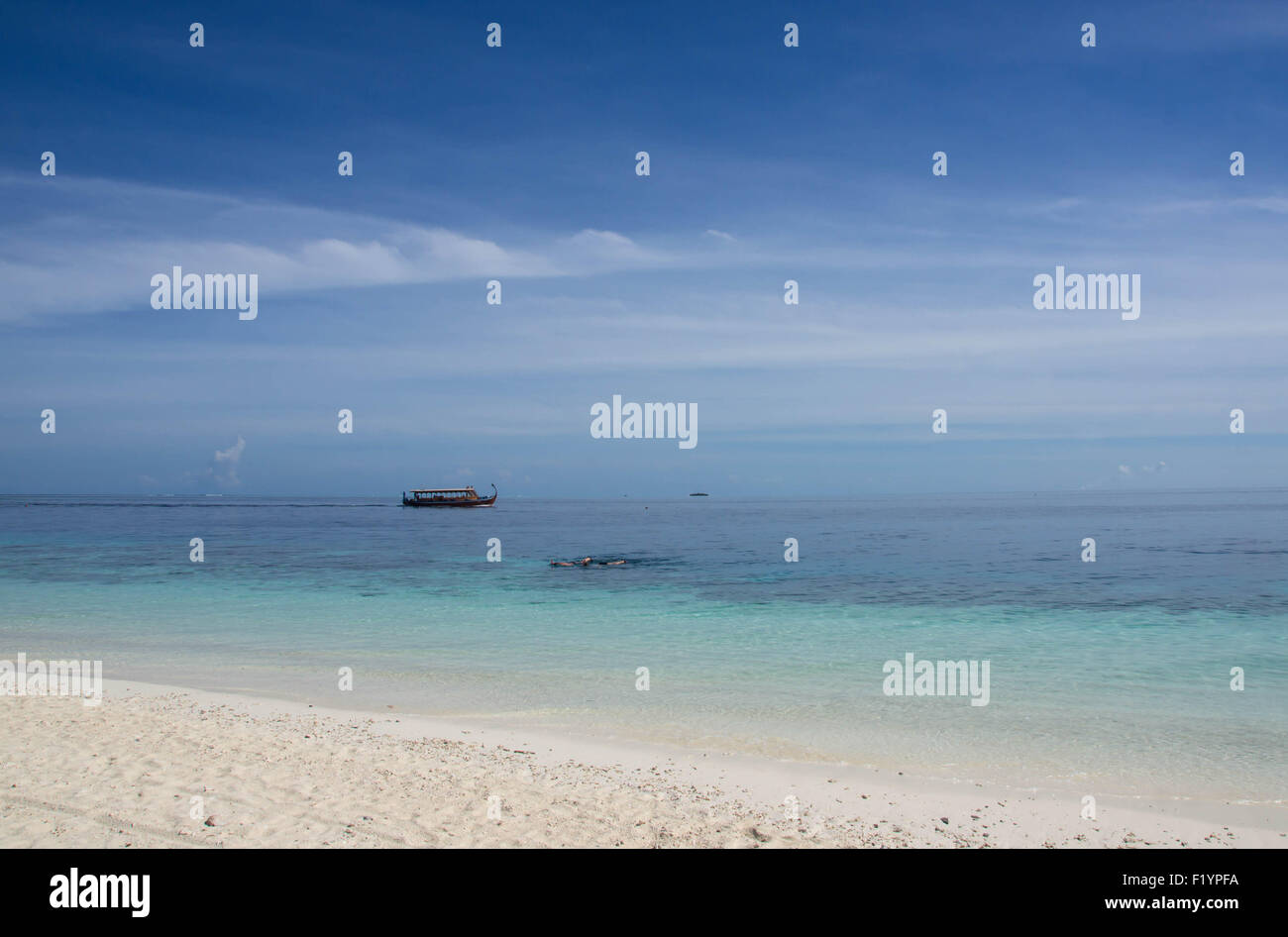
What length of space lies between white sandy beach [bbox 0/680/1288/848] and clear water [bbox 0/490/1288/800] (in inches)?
38.8

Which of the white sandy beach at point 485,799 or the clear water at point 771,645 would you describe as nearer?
the white sandy beach at point 485,799

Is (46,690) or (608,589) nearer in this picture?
(46,690)

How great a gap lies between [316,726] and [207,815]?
12.1 ft

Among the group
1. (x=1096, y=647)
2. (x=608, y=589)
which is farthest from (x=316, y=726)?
(x=608, y=589)

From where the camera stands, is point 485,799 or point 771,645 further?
point 771,645

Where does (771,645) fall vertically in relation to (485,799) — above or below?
below

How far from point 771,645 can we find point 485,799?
36.9 feet

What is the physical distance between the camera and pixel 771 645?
59.7ft

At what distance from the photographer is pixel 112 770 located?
8586 mm

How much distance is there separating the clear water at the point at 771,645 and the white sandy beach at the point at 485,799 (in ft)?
3.24

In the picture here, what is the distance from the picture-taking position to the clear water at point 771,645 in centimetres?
1086

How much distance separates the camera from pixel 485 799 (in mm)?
7902

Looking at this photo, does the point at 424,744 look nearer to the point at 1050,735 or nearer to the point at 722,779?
the point at 722,779
